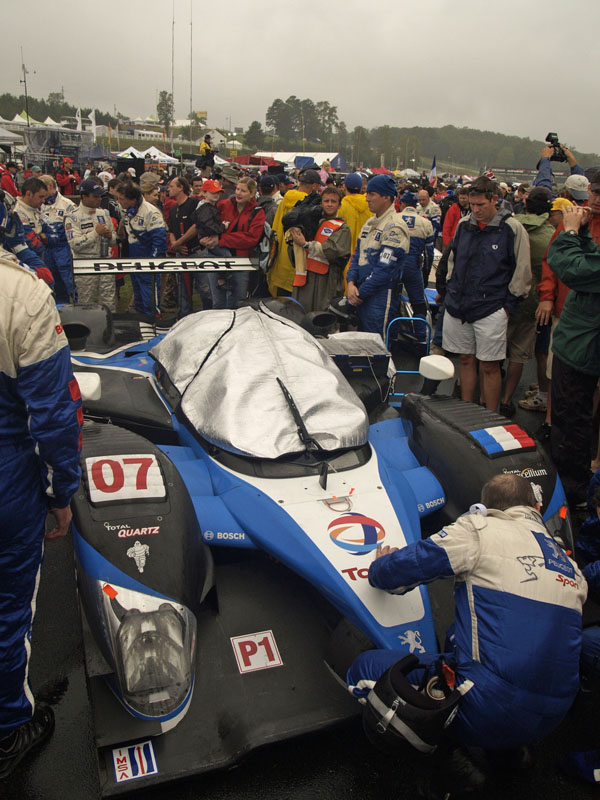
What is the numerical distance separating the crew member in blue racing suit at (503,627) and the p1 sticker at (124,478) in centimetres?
105

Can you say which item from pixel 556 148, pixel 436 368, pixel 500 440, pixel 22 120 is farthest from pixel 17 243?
pixel 22 120

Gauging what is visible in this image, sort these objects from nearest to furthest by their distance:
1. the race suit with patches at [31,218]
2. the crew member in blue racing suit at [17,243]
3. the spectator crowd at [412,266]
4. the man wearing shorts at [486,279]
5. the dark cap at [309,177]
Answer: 1. the spectator crowd at [412,266]
2. the man wearing shorts at [486,279]
3. the crew member in blue racing suit at [17,243]
4. the race suit with patches at [31,218]
5. the dark cap at [309,177]

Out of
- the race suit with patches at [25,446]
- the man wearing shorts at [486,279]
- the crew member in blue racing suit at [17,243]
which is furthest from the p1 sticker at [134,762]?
the crew member in blue racing suit at [17,243]

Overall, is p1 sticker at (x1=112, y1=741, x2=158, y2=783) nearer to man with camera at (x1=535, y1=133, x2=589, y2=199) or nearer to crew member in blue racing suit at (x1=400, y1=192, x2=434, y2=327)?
crew member in blue racing suit at (x1=400, y1=192, x2=434, y2=327)

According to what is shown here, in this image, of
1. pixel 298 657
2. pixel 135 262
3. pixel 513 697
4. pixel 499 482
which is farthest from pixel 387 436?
pixel 135 262

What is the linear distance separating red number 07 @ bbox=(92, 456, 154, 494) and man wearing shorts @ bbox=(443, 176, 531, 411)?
301 centimetres

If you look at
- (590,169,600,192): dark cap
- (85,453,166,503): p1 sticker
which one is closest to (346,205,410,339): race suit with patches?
(590,169,600,192): dark cap

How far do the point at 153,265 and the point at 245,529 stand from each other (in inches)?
114

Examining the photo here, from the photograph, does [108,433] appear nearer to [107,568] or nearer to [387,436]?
[107,568]

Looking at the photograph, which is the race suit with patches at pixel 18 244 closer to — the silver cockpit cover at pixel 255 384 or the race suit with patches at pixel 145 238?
the race suit with patches at pixel 145 238

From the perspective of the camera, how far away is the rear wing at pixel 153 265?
4656mm

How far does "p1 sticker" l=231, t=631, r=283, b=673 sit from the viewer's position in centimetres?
238

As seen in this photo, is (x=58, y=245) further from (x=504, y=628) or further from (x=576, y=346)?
(x=504, y=628)

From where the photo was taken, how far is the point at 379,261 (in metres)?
5.13
